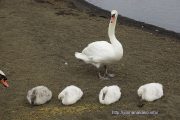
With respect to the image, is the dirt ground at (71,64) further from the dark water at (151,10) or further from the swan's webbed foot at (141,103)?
the dark water at (151,10)

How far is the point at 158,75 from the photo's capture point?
38.5 feet

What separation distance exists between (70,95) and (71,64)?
3.11m

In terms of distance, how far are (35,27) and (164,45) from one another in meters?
4.42

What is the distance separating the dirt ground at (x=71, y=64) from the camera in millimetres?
9172

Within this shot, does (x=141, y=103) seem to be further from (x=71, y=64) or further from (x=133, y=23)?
(x=133, y=23)

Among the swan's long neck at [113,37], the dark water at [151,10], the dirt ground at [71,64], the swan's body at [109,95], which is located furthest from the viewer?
the dark water at [151,10]

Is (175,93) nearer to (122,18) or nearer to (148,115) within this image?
(148,115)

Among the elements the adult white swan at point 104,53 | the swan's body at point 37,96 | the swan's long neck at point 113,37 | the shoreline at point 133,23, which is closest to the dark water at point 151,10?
the shoreline at point 133,23

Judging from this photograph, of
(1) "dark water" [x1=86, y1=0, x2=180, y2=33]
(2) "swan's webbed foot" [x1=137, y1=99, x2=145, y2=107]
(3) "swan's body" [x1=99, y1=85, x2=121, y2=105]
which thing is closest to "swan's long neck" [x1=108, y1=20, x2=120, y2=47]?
(3) "swan's body" [x1=99, y1=85, x2=121, y2=105]

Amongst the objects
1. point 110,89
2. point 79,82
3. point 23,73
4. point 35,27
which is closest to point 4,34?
point 35,27

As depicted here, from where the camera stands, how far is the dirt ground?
917 cm

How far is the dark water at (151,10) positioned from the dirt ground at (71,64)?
301 centimetres

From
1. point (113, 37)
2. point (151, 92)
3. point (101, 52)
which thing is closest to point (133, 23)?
point (113, 37)

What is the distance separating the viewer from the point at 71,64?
41.1 feet
